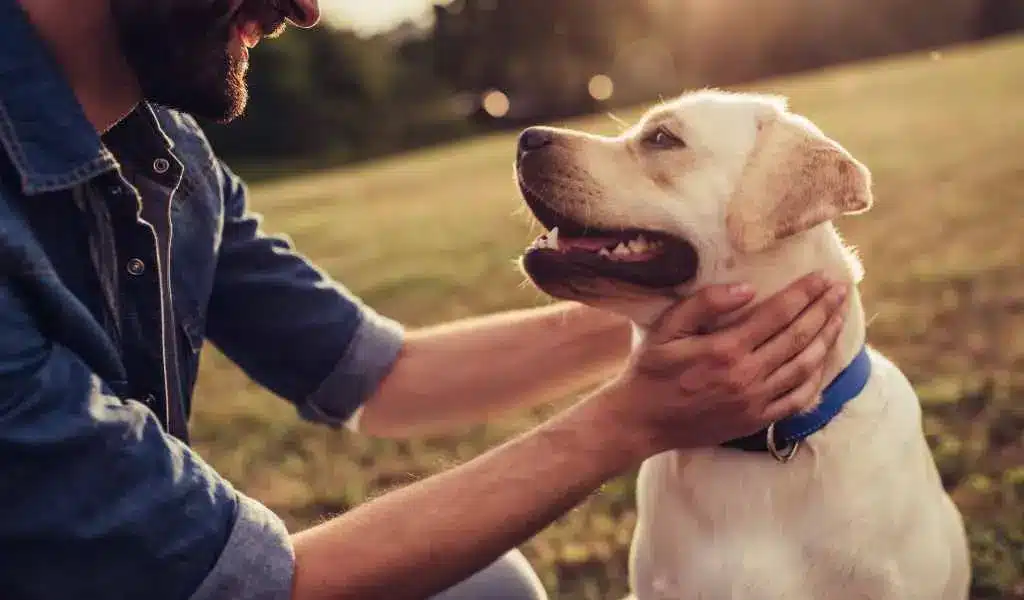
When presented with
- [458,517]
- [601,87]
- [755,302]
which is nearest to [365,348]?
[458,517]

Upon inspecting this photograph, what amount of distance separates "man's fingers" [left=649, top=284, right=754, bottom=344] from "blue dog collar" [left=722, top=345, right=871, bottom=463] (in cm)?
31

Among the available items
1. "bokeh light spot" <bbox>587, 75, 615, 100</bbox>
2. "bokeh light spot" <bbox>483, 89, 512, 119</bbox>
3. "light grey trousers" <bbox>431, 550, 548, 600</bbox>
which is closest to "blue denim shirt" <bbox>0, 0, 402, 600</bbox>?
"light grey trousers" <bbox>431, 550, 548, 600</bbox>

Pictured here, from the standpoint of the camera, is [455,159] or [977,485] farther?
[455,159]

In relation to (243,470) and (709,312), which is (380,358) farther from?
(243,470)

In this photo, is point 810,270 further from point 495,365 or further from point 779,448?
point 495,365

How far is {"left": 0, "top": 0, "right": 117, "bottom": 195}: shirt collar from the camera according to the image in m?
1.95

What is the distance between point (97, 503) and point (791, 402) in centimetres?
144

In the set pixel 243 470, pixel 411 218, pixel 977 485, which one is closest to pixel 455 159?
pixel 411 218

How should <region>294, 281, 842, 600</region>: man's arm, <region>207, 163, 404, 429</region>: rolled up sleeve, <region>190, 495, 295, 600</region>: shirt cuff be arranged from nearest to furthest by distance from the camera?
<region>190, 495, 295, 600</region>: shirt cuff, <region>294, 281, 842, 600</region>: man's arm, <region>207, 163, 404, 429</region>: rolled up sleeve

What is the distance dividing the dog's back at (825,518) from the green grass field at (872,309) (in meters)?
0.97

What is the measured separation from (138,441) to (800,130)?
5.64 ft

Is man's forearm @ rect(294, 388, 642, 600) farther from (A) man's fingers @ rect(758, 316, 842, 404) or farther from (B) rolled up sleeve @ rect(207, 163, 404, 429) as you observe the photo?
(B) rolled up sleeve @ rect(207, 163, 404, 429)

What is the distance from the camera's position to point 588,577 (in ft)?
11.7

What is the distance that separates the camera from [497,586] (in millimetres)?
2850
